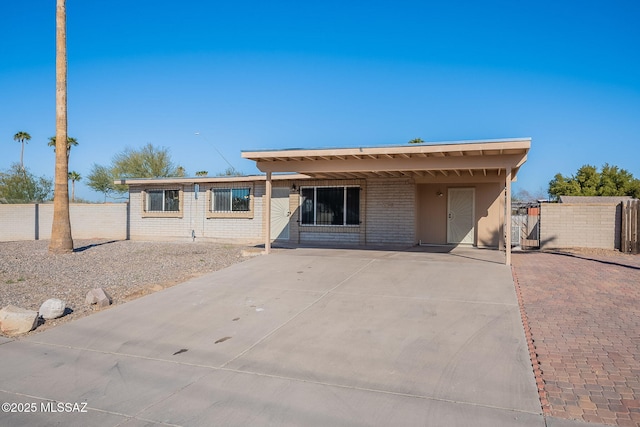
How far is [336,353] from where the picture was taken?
5.73 m

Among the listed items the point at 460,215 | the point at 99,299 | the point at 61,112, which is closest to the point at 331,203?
the point at 460,215

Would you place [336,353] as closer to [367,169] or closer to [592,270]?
[367,169]

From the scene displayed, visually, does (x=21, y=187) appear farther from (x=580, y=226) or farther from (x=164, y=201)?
(x=580, y=226)

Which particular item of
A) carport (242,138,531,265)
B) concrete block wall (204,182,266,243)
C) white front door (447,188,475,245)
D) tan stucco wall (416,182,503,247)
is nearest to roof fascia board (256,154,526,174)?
carport (242,138,531,265)

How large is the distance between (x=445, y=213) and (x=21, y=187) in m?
29.0

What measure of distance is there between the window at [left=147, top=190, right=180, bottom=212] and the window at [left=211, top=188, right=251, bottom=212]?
187cm

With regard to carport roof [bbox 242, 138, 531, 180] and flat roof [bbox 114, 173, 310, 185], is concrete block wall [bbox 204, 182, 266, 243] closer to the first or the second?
flat roof [bbox 114, 173, 310, 185]

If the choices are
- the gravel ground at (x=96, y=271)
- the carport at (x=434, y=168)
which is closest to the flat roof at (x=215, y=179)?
the carport at (x=434, y=168)

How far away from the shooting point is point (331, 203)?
17.6 m

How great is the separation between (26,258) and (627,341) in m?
15.7

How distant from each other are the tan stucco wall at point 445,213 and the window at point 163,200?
10616 millimetres

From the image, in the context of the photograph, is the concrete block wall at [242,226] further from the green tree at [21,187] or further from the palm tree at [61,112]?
the green tree at [21,187]

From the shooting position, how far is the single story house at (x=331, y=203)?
1340 cm

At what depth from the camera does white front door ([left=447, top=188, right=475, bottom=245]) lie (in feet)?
55.3
